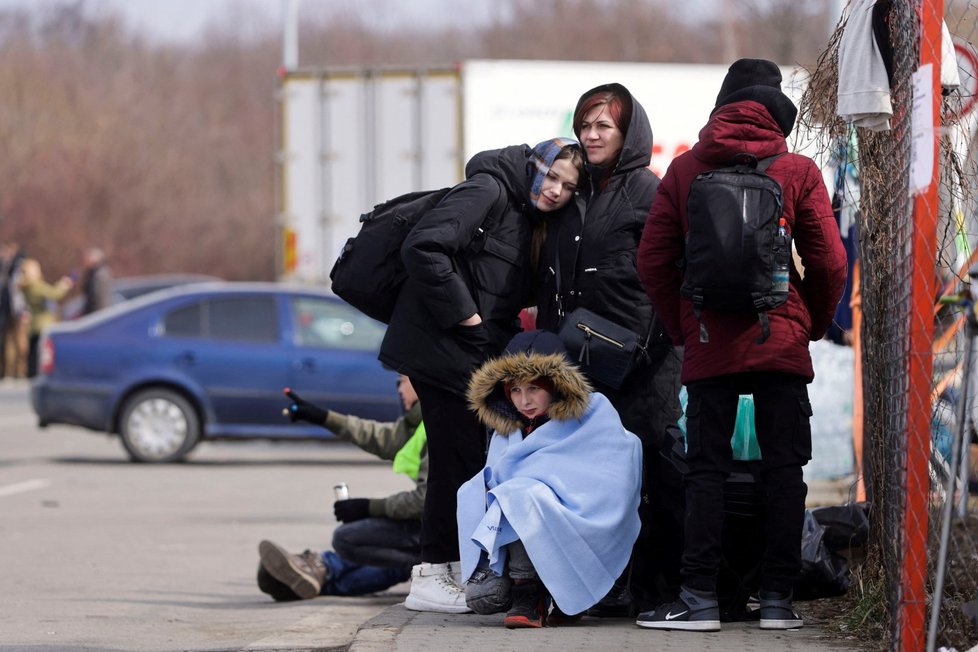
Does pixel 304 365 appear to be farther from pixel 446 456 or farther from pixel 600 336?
pixel 600 336

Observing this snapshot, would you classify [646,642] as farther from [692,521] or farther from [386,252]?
[386,252]

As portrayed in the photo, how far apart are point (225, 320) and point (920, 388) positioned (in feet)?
35.1

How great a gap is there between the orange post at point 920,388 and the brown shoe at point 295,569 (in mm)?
3525

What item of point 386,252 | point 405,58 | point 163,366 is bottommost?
point 163,366

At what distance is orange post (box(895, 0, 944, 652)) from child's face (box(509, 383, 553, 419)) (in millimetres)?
1406

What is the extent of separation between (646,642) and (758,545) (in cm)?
66

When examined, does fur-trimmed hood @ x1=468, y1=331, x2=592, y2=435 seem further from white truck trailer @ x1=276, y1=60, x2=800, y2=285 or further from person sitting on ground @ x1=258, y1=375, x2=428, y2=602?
white truck trailer @ x1=276, y1=60, x2=800, y2=285

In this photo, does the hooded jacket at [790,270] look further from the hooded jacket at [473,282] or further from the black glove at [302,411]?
the black glove at [302,411]

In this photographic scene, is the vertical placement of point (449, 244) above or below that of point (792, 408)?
above

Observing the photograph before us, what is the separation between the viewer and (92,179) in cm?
5488

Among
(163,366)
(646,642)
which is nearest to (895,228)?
(646,642)

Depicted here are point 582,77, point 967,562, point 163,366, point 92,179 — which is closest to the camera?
point 967,562

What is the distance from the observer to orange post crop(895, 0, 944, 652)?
4.73 m

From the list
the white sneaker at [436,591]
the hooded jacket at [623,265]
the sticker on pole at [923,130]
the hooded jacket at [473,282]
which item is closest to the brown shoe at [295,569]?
the white sneaker at [436,591]
